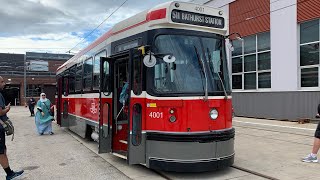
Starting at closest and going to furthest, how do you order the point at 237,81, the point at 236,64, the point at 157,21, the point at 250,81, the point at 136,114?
the point at 157,21 < the point at 136,114 < the point at 250,81 < the point at 237,81 < the point at 236,64

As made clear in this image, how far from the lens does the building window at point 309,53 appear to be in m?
15.2

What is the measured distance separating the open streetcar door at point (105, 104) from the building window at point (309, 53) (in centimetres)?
1040

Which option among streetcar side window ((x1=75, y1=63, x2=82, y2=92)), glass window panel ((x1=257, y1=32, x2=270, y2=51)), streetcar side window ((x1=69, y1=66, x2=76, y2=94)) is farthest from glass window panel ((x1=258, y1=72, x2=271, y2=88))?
streetcar side window ((x1=75, y1=63, x2=82, y2=92))

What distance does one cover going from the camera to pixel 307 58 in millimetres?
15719

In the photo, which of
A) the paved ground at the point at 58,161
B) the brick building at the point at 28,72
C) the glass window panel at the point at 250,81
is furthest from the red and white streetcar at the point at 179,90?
the brick building at the point at 28,72

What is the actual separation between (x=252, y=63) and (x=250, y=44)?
3.44ft

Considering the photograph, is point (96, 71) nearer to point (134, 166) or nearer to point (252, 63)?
point (134, 166)

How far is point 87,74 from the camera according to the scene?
10.8 meters

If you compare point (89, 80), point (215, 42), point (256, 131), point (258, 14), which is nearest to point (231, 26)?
point (258, 14)

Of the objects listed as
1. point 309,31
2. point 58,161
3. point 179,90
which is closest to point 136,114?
point 179,90

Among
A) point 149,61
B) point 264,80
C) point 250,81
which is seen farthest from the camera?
point 250,81

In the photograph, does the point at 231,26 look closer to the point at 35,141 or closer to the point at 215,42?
the point at 35,141

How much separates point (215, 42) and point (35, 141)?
8117mm

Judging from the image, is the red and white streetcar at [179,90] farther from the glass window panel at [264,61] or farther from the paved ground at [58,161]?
the glass window panel at [264,61]
